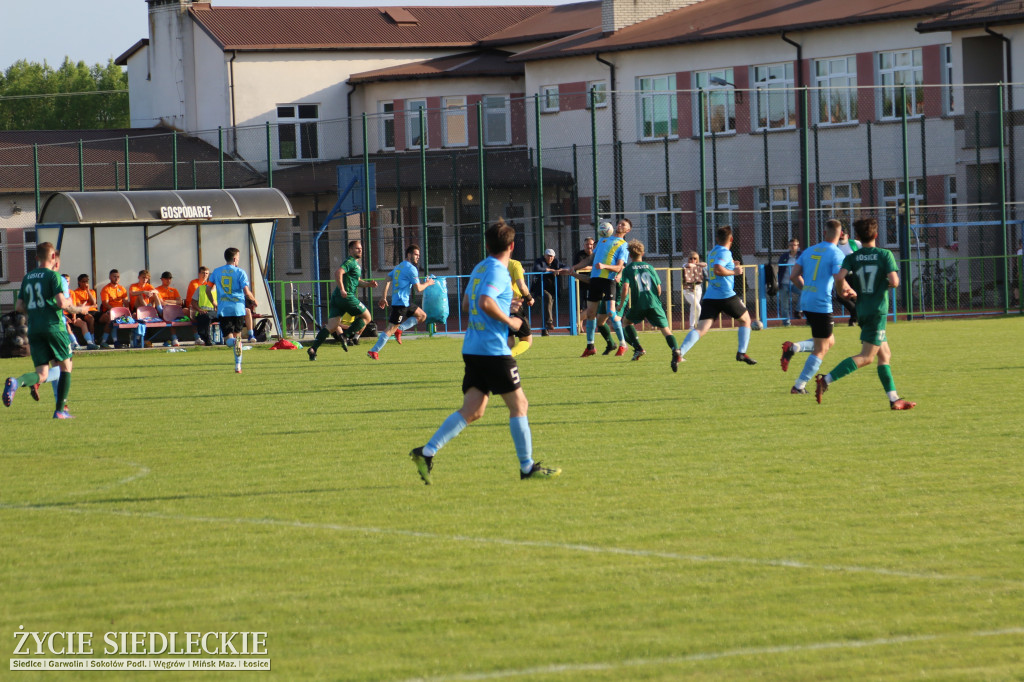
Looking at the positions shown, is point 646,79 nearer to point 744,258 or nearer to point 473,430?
point 744,258

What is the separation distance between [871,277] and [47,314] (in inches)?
317

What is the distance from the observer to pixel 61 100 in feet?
294

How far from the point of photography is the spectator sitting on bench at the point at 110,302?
26744mm

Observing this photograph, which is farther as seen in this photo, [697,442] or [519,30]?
[519,30]

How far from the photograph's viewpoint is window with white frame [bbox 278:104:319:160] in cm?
4819

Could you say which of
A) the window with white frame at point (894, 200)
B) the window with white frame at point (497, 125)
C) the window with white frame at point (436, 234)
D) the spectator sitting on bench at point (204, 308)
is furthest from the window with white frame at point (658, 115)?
the spectator sitting on bench at point (204, 308)

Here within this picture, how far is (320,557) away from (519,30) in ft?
156

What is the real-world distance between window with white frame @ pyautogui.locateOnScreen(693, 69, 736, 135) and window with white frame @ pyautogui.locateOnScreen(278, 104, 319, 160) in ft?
43.8

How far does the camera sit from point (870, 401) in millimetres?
14070

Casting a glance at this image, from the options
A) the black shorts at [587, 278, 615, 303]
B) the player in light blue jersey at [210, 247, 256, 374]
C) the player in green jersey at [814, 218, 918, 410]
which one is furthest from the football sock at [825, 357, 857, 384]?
the player in light blue jersey at [210, 247, 256, 374]

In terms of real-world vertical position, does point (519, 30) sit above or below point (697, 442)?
above

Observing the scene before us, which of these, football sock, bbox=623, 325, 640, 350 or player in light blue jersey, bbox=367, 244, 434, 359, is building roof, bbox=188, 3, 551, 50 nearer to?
player in light blue jersey, bbox=367, 244, 434, 359

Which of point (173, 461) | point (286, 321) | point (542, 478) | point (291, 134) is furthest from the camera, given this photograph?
point (291, 134)

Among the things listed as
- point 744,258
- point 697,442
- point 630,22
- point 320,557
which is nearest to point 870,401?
point 697,442
